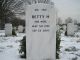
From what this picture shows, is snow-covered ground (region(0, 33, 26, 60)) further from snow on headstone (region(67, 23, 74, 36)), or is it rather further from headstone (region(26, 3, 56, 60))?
A: snow on headstone (region(67, 23, 74, 36))

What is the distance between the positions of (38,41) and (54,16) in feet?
2.21

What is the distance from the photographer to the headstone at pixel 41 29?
3871 mm

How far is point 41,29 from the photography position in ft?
12.8

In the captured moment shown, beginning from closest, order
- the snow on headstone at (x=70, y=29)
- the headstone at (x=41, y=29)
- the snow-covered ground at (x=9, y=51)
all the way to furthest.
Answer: the headstone at (x=41, y=29) → the snow-covered ground at (x=9, y=51) → the snow on headstone at (x=70, y=29)

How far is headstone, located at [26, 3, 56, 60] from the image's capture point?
12.7 feet

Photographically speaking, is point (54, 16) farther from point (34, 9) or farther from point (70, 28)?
point (70, 28)

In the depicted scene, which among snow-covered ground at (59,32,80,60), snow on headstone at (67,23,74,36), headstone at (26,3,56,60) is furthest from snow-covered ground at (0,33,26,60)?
snow on headstone at (67,23,74,36)

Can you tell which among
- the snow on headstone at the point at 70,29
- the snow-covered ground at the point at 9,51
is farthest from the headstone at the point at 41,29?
the snow on headstone at the point at 70,29

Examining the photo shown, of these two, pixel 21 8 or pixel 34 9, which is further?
pixel 21 8

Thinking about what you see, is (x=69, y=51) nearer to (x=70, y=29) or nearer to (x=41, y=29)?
(x=41, y=29)

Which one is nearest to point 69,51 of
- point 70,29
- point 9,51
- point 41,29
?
point 9,51

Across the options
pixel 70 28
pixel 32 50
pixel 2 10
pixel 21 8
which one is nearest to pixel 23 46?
pixel 32 50

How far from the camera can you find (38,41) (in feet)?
12.9

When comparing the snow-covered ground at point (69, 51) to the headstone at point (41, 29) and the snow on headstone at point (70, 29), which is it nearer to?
the headstone at point (41, 29)
